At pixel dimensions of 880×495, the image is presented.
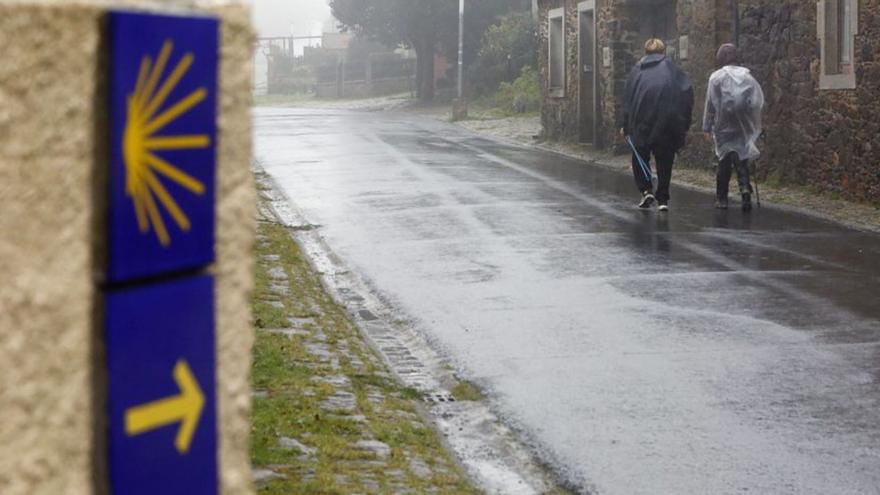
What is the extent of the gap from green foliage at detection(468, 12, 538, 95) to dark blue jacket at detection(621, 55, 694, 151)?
30.4 m

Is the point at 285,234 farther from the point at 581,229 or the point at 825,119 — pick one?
the point at 825,119

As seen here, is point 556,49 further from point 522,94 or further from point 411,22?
point 411,22

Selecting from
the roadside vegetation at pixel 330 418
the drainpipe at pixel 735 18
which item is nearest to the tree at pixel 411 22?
the drainpipe at pixel 735 18

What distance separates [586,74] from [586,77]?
0.06 m

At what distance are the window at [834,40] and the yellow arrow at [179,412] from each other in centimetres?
1696

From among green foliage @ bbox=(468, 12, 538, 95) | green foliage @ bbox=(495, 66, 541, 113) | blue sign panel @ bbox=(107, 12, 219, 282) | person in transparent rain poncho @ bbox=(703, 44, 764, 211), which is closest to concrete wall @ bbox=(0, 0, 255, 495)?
blue sign panel @ bbox=(107, 12, 219, 282)

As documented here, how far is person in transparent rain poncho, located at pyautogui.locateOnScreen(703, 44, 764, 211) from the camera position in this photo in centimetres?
1689

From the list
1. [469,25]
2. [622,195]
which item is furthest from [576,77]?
[469,25]

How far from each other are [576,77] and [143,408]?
28.7 m

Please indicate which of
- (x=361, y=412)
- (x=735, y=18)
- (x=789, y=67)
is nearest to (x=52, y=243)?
(x=361, y=412)

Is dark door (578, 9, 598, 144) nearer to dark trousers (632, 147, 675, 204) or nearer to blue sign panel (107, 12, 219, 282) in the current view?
dark trousers (632, 147, 675, 204)

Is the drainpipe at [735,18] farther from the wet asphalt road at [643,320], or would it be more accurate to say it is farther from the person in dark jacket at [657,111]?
the person in dark jacket at [657,111]

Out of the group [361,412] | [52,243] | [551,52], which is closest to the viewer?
[52,243]

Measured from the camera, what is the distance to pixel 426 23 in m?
52.2
